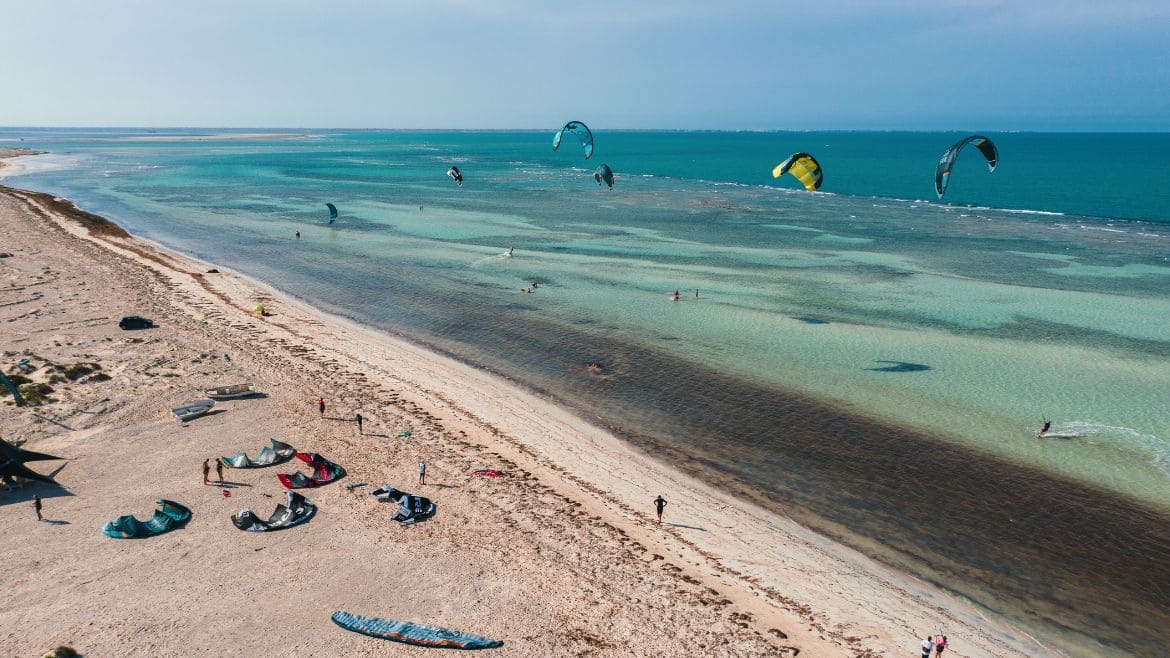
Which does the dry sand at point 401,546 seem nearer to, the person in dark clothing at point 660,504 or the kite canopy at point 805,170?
the person in dark clothing at point 660,504

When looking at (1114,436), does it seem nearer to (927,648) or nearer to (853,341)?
(853,341)

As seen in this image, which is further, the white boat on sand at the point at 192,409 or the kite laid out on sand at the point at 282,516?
the white boat on sand at the point at 192,409

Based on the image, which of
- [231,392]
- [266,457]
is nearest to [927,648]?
[266,457]

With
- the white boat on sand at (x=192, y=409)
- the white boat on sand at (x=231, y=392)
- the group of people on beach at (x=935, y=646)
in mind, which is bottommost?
the group of people on beach at (x=935, y=646)

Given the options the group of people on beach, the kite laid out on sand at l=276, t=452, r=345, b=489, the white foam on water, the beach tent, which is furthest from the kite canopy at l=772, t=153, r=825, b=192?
the kite laid out on sand at l=276, t=452, r=345, b=489

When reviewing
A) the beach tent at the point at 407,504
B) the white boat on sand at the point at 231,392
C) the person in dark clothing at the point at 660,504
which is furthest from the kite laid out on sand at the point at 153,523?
the person in dark clothing at the point at 660,504

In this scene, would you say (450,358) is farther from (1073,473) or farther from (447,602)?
(1073,473)

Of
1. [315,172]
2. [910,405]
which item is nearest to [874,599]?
[910,405]
